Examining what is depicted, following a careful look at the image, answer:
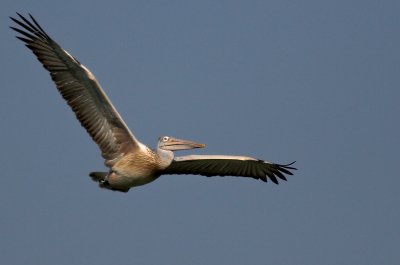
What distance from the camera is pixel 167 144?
15945 millimetres

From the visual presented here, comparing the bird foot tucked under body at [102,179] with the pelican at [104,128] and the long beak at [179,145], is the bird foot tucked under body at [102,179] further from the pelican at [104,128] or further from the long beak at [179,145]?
the long beak at [179,145]

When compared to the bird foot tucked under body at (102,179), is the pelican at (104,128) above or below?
above

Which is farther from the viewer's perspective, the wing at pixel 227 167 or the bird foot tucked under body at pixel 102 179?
the wing at pixel 227 167

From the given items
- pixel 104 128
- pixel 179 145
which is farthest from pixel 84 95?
pixel 179 145

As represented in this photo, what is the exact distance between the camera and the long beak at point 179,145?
15945 mm

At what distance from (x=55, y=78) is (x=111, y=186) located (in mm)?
2167

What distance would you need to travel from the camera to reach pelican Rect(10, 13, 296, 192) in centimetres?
1504

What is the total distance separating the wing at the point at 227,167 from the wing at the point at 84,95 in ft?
3.53

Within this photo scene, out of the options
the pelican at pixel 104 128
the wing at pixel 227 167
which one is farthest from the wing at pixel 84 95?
the wing at pixel 227 167

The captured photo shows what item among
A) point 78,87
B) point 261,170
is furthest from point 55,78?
point 261,170

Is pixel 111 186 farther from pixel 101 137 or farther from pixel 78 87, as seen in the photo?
pixel 78 87

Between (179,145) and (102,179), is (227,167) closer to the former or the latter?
(179,145)

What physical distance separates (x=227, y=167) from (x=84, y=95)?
3294 mm

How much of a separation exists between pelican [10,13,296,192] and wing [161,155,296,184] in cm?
3
